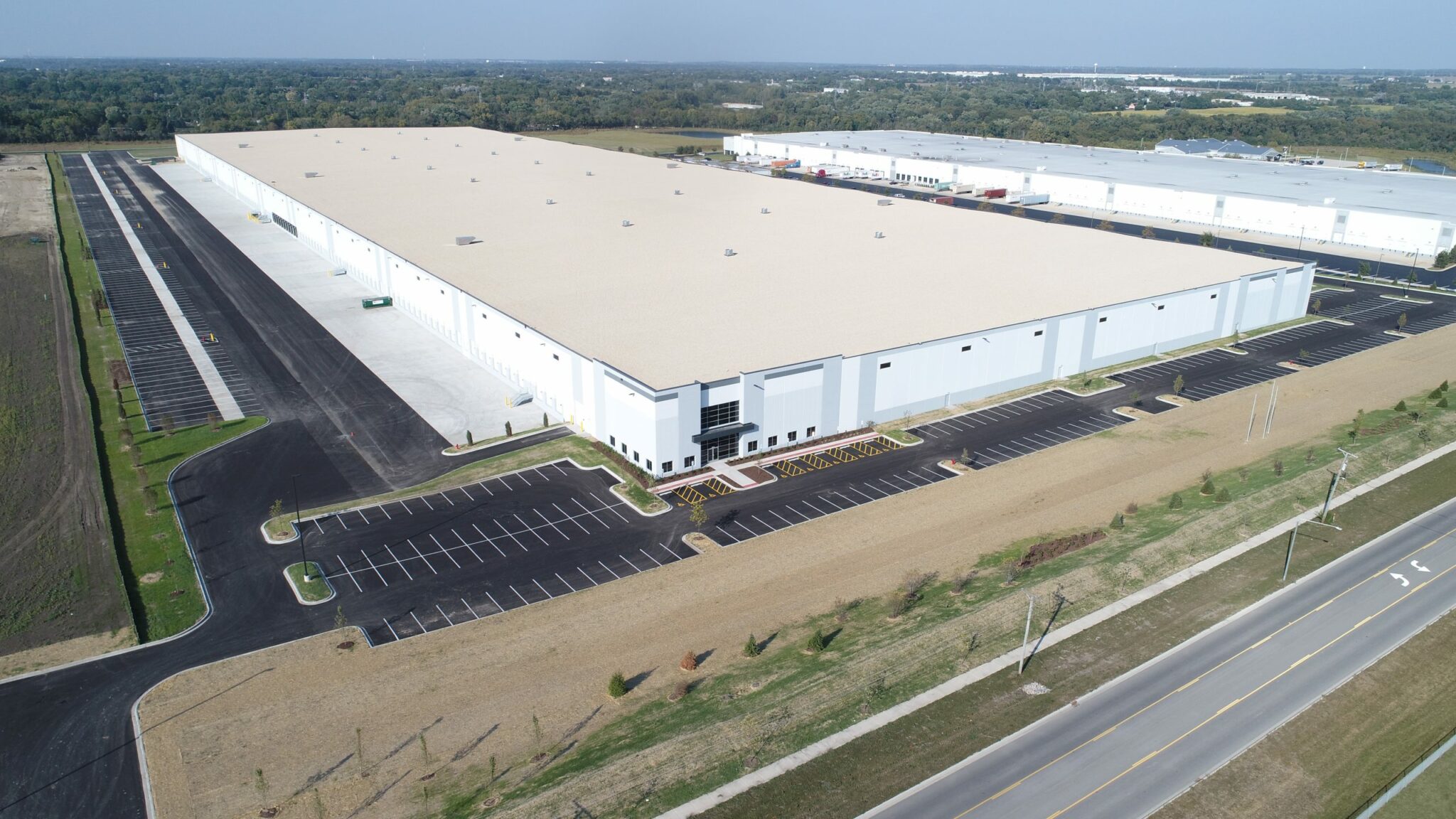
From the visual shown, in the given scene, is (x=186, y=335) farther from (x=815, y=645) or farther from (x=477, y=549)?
(x=815, y=645)

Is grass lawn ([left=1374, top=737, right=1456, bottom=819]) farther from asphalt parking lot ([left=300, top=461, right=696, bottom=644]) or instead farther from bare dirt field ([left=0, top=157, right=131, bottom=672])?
bare dirt field ([left=0, top=157, right=131, bottom=672])

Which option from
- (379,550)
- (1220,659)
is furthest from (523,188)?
(1220,659)

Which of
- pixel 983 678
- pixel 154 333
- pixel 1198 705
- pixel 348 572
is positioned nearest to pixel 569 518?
pixel 348 572

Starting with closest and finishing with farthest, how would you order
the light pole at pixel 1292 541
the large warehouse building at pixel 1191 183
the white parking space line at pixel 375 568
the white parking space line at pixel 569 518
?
the white parking space line at pixel 375 568 → the light pole at pixel 1292 541 → the white parking space line at pixel 569 518 → the large warehouse building at pixel 1191 183

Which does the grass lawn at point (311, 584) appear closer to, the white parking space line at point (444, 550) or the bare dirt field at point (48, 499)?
the white parking space line at point (444, 550)

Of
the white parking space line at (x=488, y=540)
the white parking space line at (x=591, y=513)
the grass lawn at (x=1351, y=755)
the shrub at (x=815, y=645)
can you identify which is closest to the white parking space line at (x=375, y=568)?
the white parking space line at (x=488, y=540)

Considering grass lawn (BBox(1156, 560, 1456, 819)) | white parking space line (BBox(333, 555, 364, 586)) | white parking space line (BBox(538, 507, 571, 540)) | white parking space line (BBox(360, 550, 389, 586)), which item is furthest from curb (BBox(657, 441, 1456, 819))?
white parking space line (BBox(333, 555, 364, 586))
